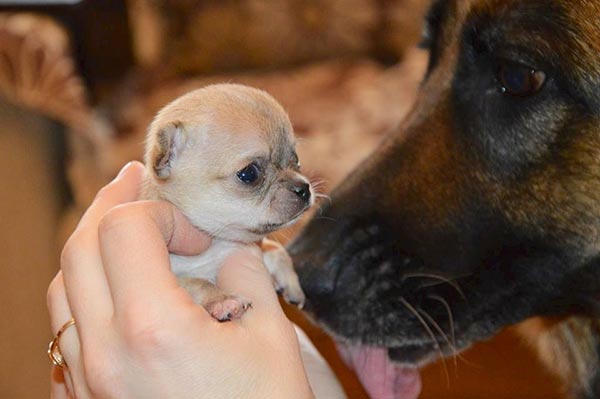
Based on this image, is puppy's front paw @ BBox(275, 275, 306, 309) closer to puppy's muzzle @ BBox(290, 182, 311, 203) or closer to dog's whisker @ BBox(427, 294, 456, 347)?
puppy's muzzle @ BBox(290, 182, 311, 203)

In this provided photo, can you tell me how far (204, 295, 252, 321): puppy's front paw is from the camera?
45.4 inches

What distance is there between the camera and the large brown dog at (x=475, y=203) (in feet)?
4.51

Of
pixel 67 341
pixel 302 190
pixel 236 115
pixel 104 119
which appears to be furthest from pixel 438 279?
pixel 104 119

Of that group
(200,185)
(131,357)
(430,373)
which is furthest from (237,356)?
(430,373)

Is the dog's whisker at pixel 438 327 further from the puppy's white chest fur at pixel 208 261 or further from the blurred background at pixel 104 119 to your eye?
the blurred background at pixel 104 119

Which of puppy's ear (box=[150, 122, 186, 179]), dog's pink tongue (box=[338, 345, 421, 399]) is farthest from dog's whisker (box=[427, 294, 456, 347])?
puppy's ear (box=[150, 122, 186, 179])

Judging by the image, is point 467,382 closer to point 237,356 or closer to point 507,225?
point 507,225

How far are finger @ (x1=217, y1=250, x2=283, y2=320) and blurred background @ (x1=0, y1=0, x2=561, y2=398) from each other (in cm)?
145

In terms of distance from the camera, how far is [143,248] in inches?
45.6

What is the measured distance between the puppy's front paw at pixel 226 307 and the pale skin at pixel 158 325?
0.5 inches

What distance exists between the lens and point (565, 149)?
140 cm

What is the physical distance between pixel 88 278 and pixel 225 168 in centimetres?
24

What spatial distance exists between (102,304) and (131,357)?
11 centimetres

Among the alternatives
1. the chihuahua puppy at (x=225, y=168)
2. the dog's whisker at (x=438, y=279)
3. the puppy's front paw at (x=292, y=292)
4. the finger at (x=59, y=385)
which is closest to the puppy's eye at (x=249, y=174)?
the chihuahua puppy at (x=225, y=168)
